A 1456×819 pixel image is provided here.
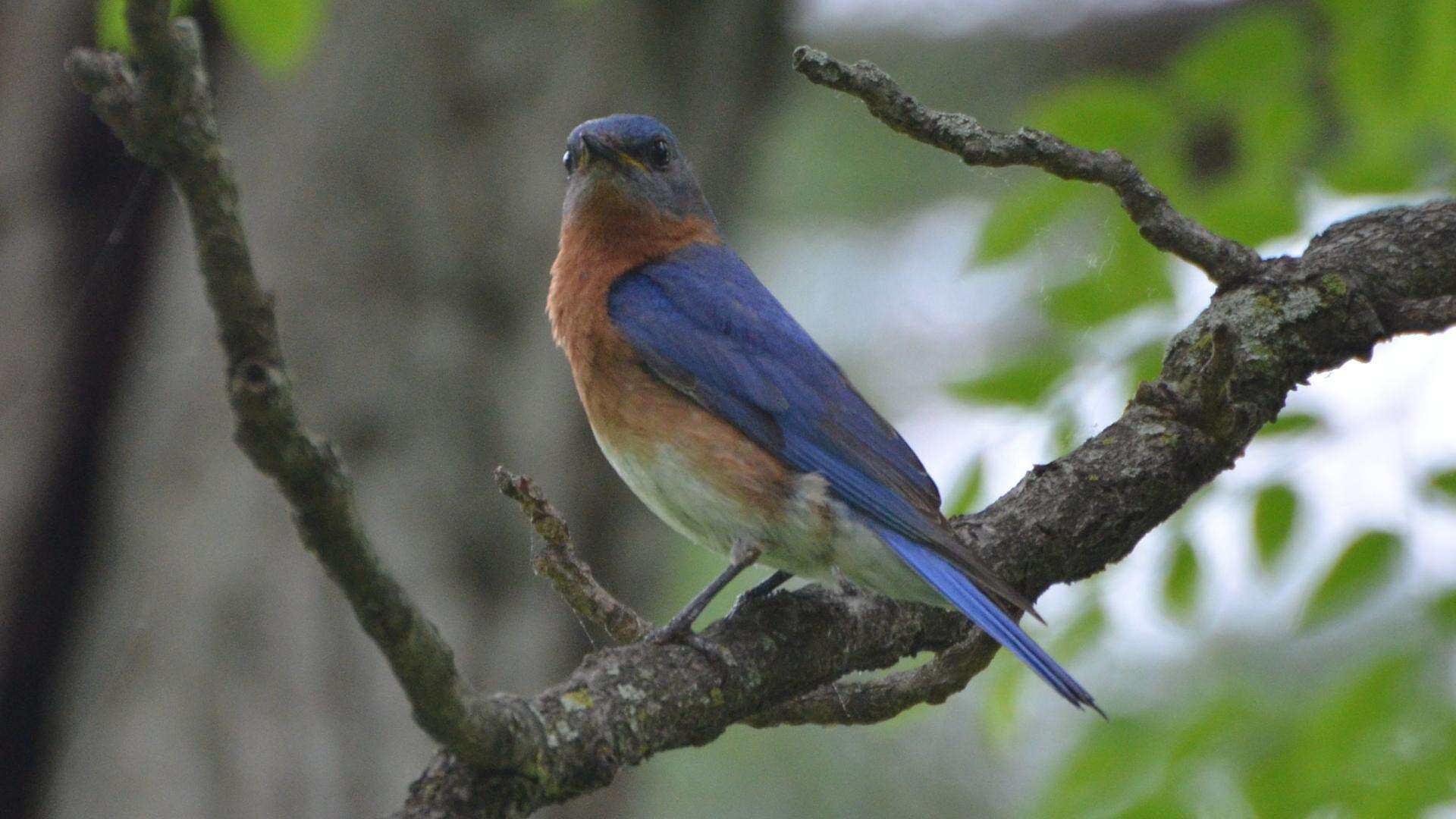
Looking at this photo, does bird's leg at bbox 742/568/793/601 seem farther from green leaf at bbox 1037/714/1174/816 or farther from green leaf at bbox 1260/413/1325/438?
green leaf at bbox 1260/413/1325/438

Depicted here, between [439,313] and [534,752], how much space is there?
12.6 ft

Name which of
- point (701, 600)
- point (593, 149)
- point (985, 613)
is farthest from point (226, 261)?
point (593, 149)

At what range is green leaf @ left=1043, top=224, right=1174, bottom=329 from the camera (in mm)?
3979

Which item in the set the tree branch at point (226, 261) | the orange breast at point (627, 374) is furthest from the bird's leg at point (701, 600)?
the tree branch at point (226, 261)

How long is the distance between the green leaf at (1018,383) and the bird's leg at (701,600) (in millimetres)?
1068

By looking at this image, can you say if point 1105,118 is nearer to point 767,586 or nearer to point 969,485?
point 969,485

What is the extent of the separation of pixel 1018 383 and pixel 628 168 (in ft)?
4.37

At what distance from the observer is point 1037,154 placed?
8.41 feet

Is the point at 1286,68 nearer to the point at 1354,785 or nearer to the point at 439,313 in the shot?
the point at 1354,785

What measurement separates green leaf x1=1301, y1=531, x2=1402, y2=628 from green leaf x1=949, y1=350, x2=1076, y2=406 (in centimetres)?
88

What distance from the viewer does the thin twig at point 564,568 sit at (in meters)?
2.41

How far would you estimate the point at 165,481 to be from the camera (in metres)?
5.18

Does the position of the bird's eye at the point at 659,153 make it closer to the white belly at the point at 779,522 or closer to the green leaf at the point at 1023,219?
the green leaf at the point at 1023,219

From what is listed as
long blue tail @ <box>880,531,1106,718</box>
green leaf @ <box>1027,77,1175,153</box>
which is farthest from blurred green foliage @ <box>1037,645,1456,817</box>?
green leaf @ <box>1027,77,1175,153</box>
